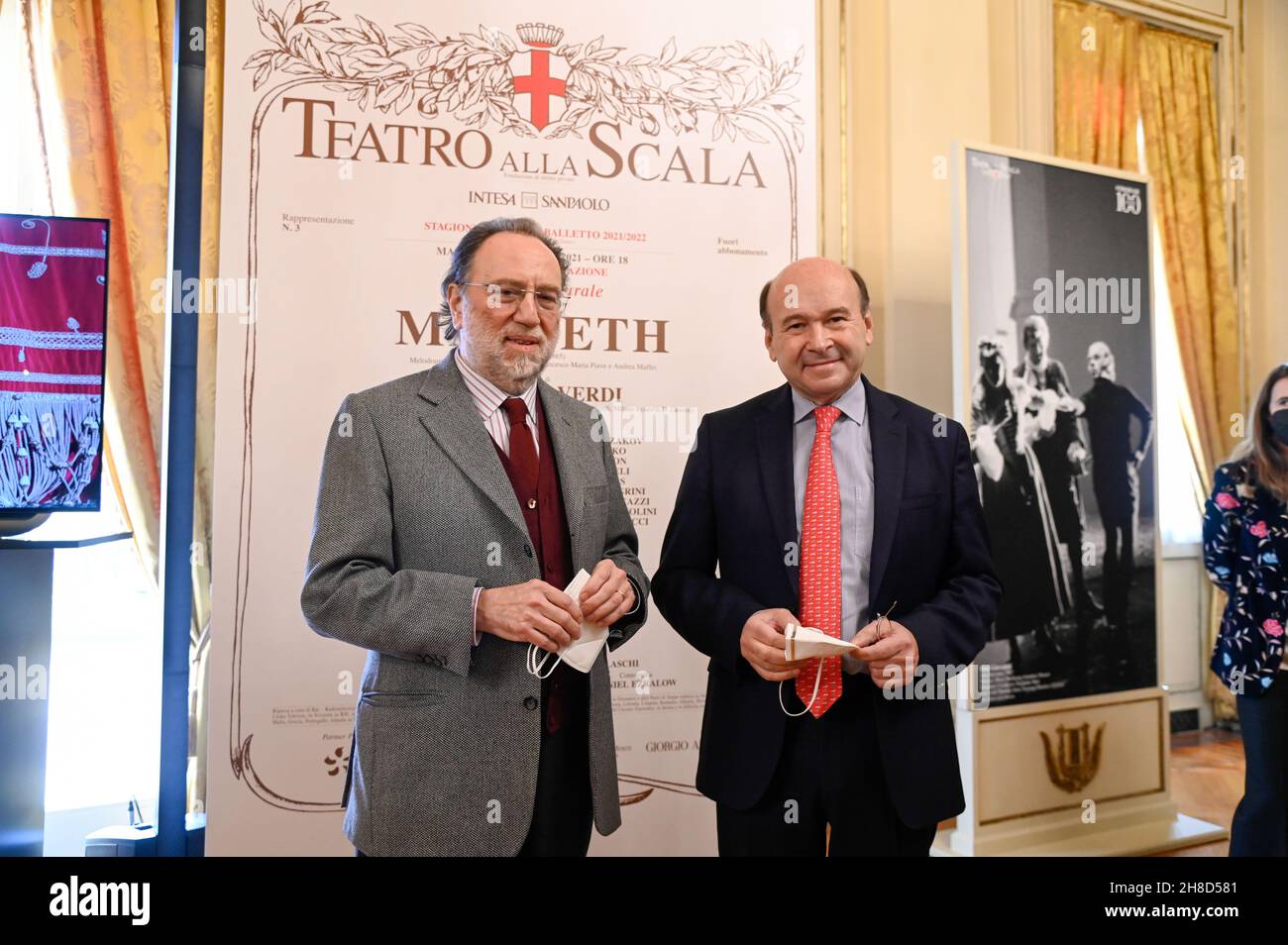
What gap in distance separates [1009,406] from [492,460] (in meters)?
2.30

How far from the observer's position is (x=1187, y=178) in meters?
4.90

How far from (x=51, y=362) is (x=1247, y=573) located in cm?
362

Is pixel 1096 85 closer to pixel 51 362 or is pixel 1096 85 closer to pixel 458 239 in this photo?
A: pixel 458 239

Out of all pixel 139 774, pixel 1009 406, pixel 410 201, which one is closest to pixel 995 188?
pixel 1009 406

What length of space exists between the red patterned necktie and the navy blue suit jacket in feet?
0.10

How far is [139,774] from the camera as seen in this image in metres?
3.41

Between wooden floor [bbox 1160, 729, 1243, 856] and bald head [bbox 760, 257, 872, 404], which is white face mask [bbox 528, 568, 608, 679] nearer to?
bald head [bbox 760, 257, 872, 404]

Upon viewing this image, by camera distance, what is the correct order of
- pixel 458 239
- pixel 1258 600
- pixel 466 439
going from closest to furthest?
pixel 466 439 < pixel 1258 600 < pixel 458 239

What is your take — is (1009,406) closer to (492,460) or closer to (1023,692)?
(1023,692)

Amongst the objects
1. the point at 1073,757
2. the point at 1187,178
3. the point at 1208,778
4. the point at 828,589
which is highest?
the point at 1187,178

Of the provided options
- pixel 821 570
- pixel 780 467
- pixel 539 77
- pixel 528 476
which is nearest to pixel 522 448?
pixel 528 476

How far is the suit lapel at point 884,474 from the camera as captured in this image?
1.89m

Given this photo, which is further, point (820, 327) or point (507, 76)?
point (507, 76)

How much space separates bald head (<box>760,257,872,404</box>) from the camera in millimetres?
1974
